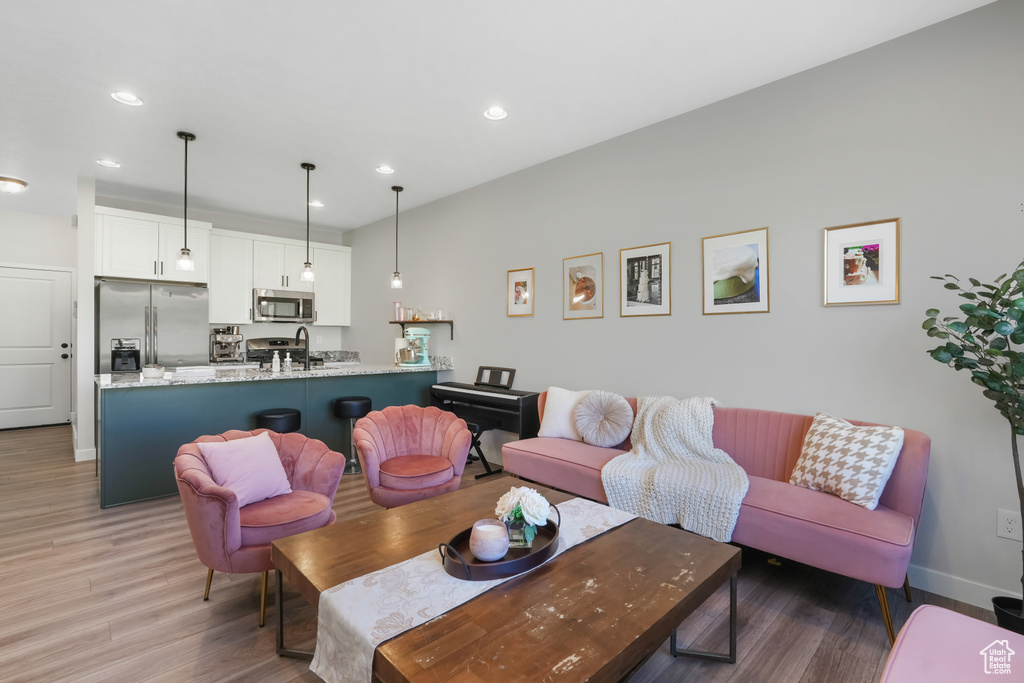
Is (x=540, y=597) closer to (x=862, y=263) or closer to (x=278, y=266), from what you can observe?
(x=862, y=263)

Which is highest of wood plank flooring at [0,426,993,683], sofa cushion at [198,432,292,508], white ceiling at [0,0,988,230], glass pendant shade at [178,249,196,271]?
white ceiling at [0,0,988,230]

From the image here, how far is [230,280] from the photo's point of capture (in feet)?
18.9

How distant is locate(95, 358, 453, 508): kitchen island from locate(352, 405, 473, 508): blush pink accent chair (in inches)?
58.4

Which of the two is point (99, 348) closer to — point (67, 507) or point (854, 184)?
point (67, 507)

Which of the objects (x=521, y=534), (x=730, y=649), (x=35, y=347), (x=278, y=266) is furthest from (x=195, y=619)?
(x=35, y=347)

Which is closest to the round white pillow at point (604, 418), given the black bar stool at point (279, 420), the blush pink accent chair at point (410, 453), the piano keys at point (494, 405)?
the piano keys at point (494, 405)

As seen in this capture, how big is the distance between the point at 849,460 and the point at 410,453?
101 inches

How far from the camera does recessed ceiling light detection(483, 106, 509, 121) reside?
3154mm

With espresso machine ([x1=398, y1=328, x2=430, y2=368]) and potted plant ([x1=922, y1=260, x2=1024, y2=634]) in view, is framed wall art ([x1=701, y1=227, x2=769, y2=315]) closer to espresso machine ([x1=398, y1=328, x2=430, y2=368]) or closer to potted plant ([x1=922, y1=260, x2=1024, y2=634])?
potted plant ([x1=922, y1=260, x2=1024, y2=634])

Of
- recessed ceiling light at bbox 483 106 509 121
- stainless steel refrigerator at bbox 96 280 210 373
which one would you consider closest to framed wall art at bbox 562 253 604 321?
recessed ceiling light at bbox 483 106 509 121

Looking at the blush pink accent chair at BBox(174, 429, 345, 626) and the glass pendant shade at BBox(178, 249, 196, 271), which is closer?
the blush pink accent chair at BBox(174, 429, 345, 626)

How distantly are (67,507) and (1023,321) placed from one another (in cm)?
561

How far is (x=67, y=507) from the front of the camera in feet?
11.1

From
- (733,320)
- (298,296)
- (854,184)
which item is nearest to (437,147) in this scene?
(733,320)
